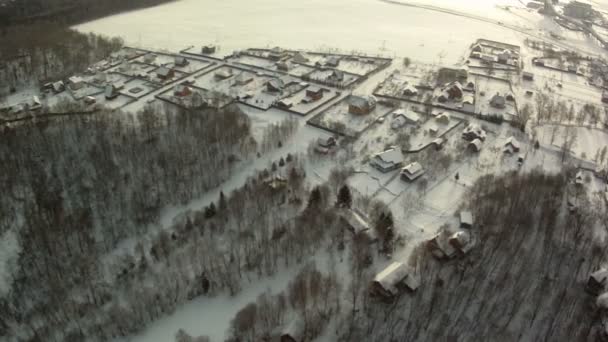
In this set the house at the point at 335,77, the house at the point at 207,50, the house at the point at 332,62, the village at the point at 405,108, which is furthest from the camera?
the house at the point at 207,50

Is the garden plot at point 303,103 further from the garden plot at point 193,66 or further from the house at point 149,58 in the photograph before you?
the house at point 149,58

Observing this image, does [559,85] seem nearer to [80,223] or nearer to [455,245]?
[455,245]

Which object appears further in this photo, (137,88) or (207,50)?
(207,50)

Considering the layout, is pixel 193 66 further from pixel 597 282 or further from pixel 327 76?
pixel 597 282

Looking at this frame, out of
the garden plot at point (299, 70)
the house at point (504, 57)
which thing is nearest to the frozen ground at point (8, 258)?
the garden plot at point (299, 70)

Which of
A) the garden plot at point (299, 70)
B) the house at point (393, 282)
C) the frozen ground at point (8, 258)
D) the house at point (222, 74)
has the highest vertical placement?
the garden plot at point (299, 70)

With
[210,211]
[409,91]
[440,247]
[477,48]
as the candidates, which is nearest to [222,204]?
[210,211]
